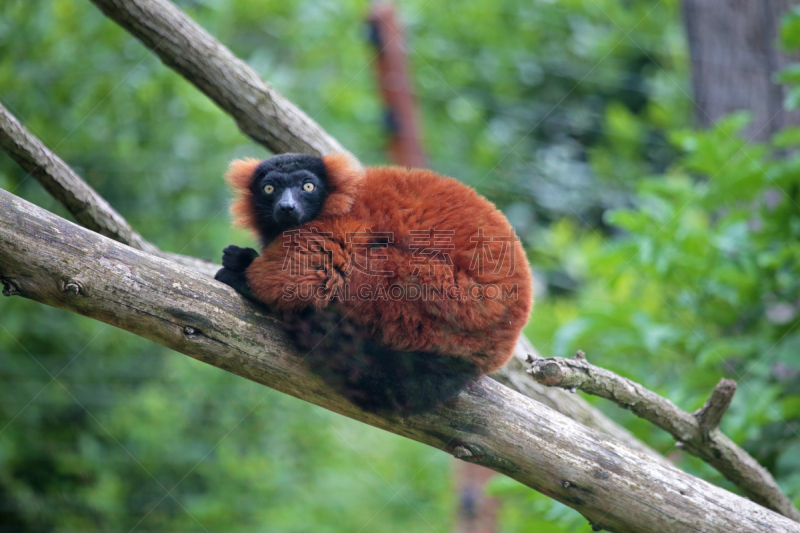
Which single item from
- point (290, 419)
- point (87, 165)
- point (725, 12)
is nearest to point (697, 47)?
point (725, 12)

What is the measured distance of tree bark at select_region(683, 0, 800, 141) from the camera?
5207 mm

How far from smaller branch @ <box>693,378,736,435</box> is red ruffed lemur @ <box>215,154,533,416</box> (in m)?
0.94

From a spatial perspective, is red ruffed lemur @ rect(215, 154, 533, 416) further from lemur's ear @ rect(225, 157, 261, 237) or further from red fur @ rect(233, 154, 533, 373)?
lemur's ear @ rect(225, 157, 261, 237)

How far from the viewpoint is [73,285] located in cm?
218

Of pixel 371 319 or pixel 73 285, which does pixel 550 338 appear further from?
pixel 73 285

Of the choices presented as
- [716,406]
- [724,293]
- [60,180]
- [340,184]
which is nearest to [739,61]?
[724,293]

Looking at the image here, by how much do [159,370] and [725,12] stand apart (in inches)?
254

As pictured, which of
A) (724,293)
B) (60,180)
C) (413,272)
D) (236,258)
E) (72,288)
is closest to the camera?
(72,288)

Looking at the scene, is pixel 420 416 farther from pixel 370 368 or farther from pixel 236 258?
pixel 236 258

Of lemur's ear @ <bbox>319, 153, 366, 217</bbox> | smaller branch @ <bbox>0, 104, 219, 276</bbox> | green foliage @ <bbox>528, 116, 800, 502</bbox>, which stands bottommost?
smaller branch @ <bbox>0, 104, 219, 276</bbox>

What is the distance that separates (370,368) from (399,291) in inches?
13.4

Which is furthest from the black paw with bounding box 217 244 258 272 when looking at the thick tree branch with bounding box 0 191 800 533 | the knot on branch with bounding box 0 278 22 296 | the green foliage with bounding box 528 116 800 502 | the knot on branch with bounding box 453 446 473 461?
the green foliage with bounding box 528 116 800 502

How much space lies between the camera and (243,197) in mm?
3014

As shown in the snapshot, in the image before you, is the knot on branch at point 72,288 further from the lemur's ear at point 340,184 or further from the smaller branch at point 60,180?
the lemur's ear at point 340,184
